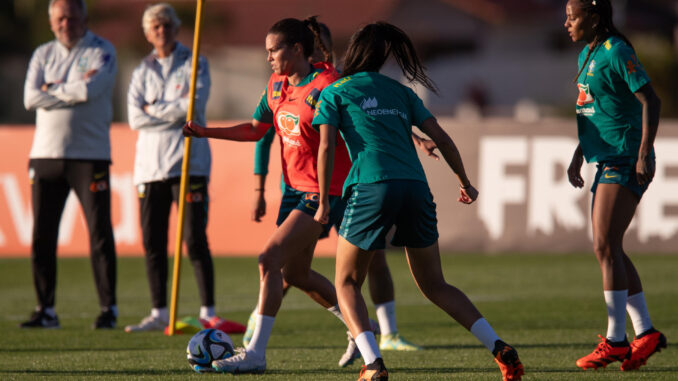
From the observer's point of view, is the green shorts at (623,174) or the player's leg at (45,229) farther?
the player's leg at (45,229)

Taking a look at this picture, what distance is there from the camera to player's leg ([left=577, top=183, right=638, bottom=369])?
270 inches

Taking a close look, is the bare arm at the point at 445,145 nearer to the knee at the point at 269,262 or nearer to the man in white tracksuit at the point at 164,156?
the knee at the point at 269,262

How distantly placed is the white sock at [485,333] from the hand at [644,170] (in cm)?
142

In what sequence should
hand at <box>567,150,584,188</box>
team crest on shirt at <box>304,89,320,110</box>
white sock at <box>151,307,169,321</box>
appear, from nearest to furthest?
1. team crest on shirt at <box>304,89,320,110</box>
2. hand at <box>567,150,584,188</box>
3. white sock at <box>151,307,169,321</box>

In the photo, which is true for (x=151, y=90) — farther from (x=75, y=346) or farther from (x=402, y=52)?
(x=402, y=52)

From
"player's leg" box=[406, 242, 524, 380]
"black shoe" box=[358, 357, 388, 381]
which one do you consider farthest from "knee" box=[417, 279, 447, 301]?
"black shoe" box=[358, 357, 388, 381]

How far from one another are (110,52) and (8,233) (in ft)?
24.4

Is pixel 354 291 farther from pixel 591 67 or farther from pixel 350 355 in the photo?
pixel 591 67

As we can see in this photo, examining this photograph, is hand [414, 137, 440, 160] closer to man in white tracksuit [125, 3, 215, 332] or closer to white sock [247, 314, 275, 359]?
white sock [247, 314, 275, 359]

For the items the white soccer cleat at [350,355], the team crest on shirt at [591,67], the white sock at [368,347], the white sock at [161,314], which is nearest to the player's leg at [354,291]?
the white sock at [368,347]

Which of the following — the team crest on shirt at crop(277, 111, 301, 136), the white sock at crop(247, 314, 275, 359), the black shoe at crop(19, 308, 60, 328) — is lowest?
the black shoe at crop(19, 308, 60, 328)

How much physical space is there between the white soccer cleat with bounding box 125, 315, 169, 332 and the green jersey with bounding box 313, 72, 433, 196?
11.6ft

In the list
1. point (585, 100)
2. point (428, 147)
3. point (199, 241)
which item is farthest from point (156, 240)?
point (585, 100)

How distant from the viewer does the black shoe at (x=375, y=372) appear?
5.81 meters
